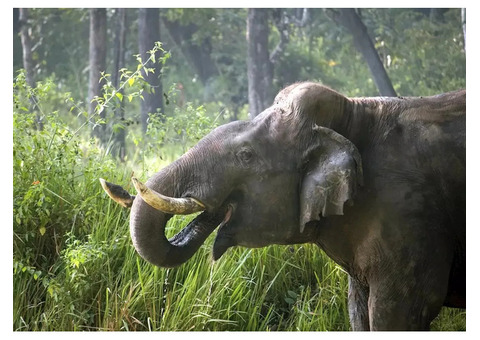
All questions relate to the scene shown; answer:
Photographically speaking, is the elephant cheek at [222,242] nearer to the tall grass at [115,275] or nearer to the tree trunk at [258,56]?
the tall grass at [115,275]

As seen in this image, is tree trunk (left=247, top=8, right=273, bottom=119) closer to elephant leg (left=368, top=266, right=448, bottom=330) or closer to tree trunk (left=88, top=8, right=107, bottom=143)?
tree trunk (left=88, top=8, right=107, bottom=143)

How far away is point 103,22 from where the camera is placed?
1048 cm

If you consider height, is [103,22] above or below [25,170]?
above

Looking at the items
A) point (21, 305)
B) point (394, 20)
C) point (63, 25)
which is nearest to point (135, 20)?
point (63, 25)

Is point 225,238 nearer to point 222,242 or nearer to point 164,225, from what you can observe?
point 222,242

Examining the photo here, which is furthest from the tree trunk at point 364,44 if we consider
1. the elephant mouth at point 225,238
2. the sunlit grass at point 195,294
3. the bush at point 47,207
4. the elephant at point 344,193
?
the elephant mouth at point 225,238

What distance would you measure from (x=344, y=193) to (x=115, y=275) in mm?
2149

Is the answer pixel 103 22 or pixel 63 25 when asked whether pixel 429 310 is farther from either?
pixel 63 25

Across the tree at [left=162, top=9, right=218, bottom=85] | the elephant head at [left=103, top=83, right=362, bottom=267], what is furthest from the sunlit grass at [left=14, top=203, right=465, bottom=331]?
the tree at [left=162, top=9, right=218, bottom=85]

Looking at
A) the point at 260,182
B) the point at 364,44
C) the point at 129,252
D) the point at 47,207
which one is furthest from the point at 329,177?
the point at 364,44

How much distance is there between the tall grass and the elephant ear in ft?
4.61

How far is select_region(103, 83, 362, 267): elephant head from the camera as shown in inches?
137

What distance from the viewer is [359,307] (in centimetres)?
404
